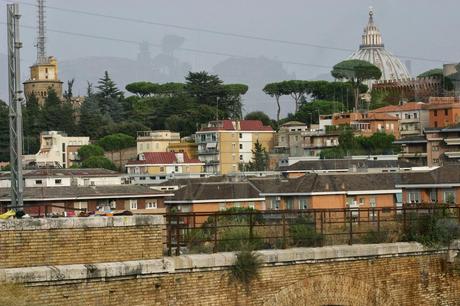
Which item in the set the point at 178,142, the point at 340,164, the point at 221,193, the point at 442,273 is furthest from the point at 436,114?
the point at 442,273

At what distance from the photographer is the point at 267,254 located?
656 inches

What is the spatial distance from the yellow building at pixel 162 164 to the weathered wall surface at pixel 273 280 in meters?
79.8

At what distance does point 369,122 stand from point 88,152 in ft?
82.8

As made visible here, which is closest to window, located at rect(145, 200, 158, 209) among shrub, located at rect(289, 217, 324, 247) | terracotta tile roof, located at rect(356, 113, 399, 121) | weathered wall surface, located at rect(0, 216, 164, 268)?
→ shrub, located at rect(289, 217, 324, 247)

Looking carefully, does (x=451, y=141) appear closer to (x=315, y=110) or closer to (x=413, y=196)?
(x=413, y=196)

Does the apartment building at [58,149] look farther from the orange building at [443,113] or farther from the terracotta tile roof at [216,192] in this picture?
the terracotta tile roof at [216,192]

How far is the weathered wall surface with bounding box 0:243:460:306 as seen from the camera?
14188mm

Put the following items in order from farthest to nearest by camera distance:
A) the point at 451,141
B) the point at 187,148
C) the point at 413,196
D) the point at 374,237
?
the point at 187,148 → the point at 451,141 → the point at 413,196 → the point at 374,237

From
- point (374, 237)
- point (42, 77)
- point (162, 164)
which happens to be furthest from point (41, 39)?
point (374, 237)

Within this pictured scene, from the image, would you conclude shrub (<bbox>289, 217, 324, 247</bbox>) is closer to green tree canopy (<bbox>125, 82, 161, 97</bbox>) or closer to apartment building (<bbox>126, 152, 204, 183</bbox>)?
apartment building (<bbox>126, 152, 204, 183</bbox>)

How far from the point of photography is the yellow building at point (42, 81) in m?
153

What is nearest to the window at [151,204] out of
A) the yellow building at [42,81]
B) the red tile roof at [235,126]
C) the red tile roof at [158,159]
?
the red tile roof at [158,159]

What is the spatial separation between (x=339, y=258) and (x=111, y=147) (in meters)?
100

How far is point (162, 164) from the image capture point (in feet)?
335
